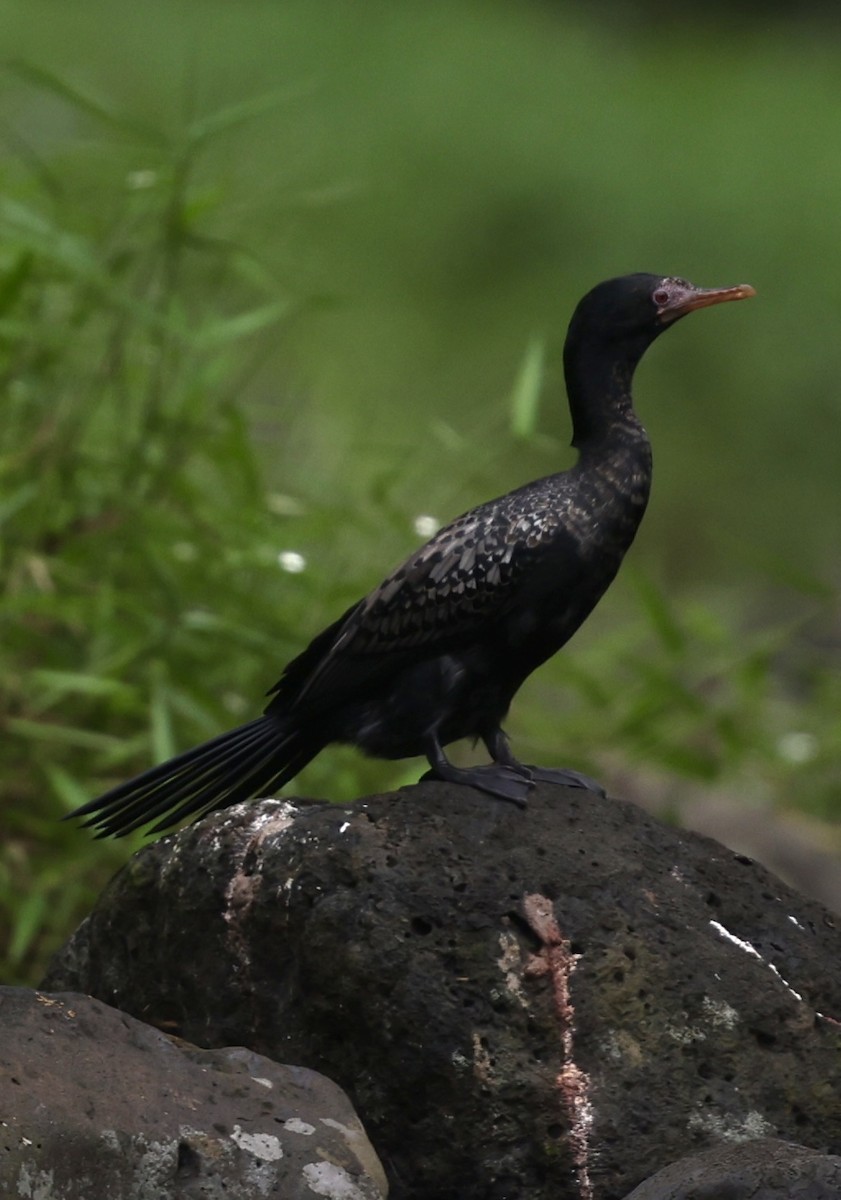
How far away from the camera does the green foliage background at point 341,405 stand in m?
4.62

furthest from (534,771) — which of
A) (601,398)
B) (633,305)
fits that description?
(633,305)

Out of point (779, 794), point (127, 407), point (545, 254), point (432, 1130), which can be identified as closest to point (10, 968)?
point (127, 407)

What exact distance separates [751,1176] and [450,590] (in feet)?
3.63

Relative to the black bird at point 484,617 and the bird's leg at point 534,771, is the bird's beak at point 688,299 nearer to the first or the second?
the black bird at point 484,617

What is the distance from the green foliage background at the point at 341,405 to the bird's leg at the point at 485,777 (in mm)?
1253

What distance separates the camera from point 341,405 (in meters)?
8.88

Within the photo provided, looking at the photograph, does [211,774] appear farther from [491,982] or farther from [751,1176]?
[751,1176]

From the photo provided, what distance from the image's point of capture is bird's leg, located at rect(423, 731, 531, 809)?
3.04 metres

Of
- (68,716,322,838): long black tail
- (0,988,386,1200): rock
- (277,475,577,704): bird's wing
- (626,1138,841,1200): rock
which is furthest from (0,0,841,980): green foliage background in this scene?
(626,1138,841,1200): rock

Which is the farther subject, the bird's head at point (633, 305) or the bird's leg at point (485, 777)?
the bird's head at point (633, 305)

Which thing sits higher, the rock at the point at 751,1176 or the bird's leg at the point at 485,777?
the bird's leg at the point at 485,777

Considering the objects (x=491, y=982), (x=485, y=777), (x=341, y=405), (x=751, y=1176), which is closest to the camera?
(x=751, y=1176)

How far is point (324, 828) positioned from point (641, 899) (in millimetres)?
517

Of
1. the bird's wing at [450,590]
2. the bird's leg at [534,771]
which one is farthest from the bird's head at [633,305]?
the bird's leg at [534,771]
